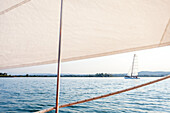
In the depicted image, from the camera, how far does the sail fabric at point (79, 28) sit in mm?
767

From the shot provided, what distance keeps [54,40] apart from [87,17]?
0.22 metres

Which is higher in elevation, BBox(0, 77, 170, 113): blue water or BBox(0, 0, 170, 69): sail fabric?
BBox(0, 0, 170, 69): sail fabric

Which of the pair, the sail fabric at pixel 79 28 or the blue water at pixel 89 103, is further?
the blue water at pixel 89 103

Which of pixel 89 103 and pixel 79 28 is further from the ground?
pixel 79 28

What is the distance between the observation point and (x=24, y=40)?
36.0 inches

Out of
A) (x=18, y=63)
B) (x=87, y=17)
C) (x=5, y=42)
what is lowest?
(x=18, y=63)

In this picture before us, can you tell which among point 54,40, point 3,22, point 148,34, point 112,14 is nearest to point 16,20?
point 3,22

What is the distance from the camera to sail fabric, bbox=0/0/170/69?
77 centimetres

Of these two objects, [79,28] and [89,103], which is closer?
[79,28]

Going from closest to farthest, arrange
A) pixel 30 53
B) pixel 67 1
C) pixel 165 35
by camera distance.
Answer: pixel 67 1 < pixel 165 35 < pixel 30 53

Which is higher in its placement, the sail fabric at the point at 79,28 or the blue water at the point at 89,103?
the sail fabric at the point at 79,28

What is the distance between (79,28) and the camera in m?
0.87

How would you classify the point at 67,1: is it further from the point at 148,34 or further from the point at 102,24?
the point at 148,34

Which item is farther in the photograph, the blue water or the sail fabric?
the blue water
